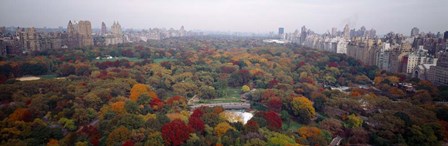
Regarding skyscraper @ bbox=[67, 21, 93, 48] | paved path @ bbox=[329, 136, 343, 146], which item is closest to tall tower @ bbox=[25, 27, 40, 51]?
skyscraper @ bbox=[67, 21, 93, 48]

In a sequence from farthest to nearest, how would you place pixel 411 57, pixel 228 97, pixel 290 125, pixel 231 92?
pixel 411 57 → pixel 231 92 → pixel 228 97 → pixel 290 125

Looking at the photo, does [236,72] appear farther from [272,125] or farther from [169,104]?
[272,125]

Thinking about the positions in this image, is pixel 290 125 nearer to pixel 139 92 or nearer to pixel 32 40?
pixel 139 92

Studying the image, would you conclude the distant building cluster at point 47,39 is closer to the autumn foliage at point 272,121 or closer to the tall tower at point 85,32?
the tall tower at point 85,32

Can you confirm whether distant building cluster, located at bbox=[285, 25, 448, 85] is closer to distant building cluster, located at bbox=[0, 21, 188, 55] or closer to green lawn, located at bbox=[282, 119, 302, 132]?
green lawn, located at bbox=[282, 119, 302, 132]

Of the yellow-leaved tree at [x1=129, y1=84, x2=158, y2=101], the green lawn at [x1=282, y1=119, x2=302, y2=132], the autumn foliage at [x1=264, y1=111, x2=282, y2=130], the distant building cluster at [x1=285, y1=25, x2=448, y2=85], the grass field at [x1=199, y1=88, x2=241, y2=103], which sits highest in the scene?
the distant building cluster at [x1=285, y1=25, x2=448, y2=85]

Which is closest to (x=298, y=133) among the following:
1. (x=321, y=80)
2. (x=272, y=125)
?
(x=272, y=125)

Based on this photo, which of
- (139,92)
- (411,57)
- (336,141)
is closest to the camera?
(336,141)

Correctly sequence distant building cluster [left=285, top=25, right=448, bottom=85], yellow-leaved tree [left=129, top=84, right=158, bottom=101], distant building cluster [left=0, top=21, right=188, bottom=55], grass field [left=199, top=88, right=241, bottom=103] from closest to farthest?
yellow-leaved tree [left=129, top=84, right=158, bottom=101]
grass field [left=199, top=88, right=241, bottom=103]
distant building cluster [left=285, top=25, right=448, bottom=85]
distant building cluster [left=0, top=21, right=188, bottom=55]

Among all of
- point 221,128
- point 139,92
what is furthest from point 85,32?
point 221,128

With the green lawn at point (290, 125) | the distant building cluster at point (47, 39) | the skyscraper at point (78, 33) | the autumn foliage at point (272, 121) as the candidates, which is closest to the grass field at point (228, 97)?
the green lawn at point (290, 125)

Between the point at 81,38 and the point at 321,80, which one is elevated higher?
the point at 81,38
